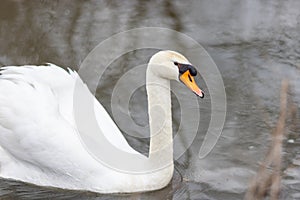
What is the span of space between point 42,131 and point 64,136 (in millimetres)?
170

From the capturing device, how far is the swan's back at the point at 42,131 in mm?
5051

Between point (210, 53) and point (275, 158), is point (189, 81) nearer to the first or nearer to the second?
point (275, 158)

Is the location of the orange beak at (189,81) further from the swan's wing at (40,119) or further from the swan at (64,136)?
the swan's wing at (40,119)

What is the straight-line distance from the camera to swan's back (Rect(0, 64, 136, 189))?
5051 millimetres

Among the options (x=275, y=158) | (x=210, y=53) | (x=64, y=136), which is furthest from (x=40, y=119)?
(x=210, y=53)

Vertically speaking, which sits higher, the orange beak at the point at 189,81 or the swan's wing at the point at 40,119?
the orange beak at the point at 189,81

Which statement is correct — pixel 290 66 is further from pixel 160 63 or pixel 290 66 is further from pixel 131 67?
pixel 160 63

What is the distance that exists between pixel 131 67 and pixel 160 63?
2.63 meters

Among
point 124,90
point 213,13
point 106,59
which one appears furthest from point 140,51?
point 213,13

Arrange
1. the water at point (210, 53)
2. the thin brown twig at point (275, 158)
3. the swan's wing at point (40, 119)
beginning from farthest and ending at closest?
the water at point (210, 53) < the swan's wing at point (40, 119) < the thin brown twig at point (275, 158)

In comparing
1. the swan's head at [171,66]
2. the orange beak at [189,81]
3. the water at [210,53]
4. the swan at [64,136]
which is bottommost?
the water at [210,53]

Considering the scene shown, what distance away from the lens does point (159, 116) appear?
505 centimetres

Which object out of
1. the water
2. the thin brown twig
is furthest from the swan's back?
the thin brown twig

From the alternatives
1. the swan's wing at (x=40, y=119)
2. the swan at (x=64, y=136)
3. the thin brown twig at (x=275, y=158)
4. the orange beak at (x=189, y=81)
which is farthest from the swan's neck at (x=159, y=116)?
the thin brown twig at (x=275, y=158)
